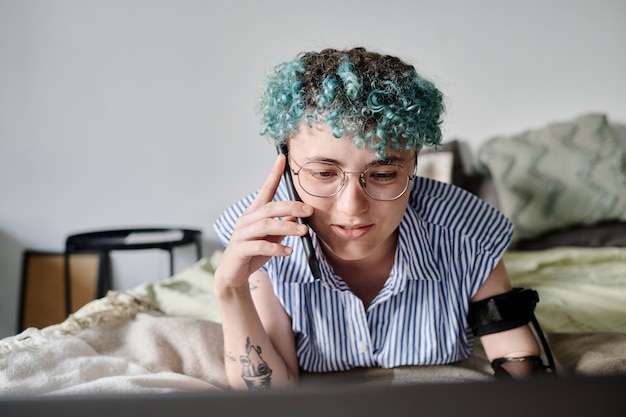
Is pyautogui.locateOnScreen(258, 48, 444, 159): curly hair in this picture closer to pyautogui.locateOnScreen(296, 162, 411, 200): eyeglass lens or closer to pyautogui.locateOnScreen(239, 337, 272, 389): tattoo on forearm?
pyautogui.locateOnScreen(296, 162, 411, 200): eyeglass lens

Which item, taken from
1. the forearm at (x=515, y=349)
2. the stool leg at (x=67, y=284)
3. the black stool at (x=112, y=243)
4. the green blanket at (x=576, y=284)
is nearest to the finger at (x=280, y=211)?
the forearm at (x=515, y=349)

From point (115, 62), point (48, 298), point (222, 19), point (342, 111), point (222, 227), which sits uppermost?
point (222, 19)

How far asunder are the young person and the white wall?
5.25ft

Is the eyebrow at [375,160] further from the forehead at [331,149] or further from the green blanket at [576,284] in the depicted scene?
the green blanket at [576,284]

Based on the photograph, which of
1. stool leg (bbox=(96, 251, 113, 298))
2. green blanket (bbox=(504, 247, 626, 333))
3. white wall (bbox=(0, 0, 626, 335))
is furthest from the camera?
white wall (bbox=(0, 0, 626, 335))

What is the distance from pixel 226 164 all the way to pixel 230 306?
175cm

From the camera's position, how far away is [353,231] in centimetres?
92

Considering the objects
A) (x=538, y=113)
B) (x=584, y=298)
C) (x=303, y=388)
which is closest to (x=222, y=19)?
(x=538, y=113)

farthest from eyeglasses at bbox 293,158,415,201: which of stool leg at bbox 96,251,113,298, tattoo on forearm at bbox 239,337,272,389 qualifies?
stool leg at bbox 96,251,113,298

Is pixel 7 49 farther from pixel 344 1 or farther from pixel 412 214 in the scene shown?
pixel 412 214

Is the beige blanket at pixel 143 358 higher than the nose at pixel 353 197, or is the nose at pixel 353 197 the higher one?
the nose at pixel 353 197

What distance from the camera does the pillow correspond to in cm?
218

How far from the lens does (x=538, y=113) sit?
2619 millimetres

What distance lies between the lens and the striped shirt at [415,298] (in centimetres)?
108
